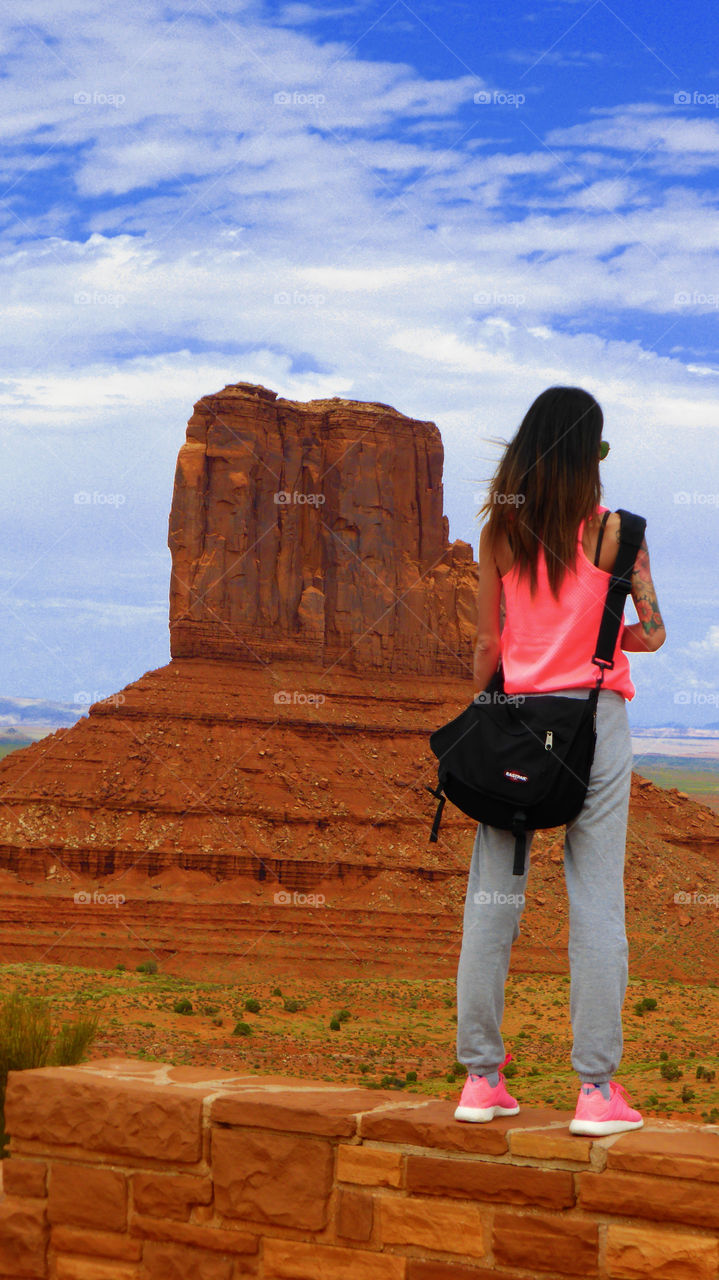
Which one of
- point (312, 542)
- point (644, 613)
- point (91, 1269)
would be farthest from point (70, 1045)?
point (312, 542)

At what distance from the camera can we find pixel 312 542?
219 feet

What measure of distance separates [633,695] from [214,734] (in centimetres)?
5154

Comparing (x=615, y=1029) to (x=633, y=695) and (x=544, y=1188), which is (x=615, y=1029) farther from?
(x=633, y=695)

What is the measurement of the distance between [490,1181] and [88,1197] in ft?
5.00

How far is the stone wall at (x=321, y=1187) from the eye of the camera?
3.87 meters

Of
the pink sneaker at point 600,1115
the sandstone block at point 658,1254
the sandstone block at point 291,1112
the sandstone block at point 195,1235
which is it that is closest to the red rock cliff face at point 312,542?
the sandstone block at point 195,1235

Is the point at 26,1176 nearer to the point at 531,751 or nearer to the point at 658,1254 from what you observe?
the point at 658,1254

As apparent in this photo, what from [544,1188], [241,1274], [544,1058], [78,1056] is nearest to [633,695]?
[544,1188]

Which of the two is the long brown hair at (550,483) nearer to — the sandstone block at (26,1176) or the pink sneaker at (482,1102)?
the pink sneaker at (482,1102)

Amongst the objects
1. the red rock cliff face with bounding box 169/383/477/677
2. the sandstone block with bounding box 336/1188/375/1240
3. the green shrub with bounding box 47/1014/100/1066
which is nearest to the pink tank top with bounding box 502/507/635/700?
the sandstone block with bounding box 336/1188/375/1240

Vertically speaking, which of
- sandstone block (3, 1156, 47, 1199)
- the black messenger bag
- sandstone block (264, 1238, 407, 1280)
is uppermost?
the black messenger bag

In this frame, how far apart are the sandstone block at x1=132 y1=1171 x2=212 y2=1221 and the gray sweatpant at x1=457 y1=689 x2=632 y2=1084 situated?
1046 mm

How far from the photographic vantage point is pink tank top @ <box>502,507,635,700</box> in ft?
13.9

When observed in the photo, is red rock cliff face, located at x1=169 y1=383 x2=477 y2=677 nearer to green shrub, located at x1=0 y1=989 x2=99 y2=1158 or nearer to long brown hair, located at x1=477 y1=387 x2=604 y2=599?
green shrub, located at x1=0 y1=989 x2=99 y2=1158
